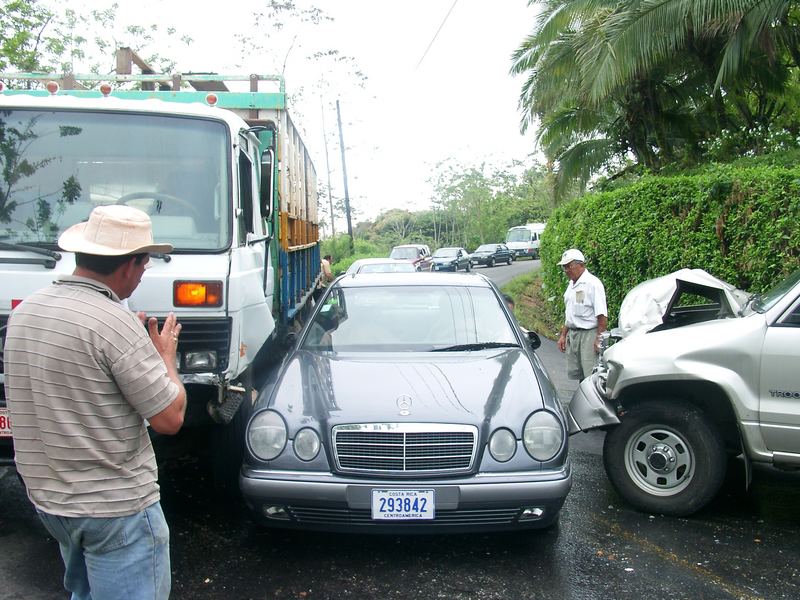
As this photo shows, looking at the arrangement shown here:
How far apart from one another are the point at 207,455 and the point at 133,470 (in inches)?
167

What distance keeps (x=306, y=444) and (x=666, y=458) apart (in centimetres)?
232

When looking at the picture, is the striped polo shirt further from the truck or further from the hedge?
the hedge

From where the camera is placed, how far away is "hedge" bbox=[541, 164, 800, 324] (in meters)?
7.63

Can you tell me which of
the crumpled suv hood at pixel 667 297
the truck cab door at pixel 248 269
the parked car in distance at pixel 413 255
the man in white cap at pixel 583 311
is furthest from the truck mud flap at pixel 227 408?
the parked car in distance at pixel 413 255

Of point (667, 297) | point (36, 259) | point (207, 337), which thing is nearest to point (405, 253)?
point (667, 297)

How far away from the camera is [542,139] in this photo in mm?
18297

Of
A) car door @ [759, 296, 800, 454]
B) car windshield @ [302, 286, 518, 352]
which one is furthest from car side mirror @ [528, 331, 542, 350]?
car door @ [759, 296, 800, 454]

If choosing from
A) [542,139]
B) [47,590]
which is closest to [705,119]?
[542,139]

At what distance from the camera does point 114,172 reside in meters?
4.90

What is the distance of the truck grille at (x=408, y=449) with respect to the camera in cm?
404

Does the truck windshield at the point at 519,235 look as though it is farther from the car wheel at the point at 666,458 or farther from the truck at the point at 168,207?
the car wheel at the point at 666,458

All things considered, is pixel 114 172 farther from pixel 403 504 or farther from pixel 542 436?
pixel 542 436

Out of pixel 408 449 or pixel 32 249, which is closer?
pixel 408 449

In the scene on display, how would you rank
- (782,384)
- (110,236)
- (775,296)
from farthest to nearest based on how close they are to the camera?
1. (775,296)
2. (782,384)
3. (110,236)
